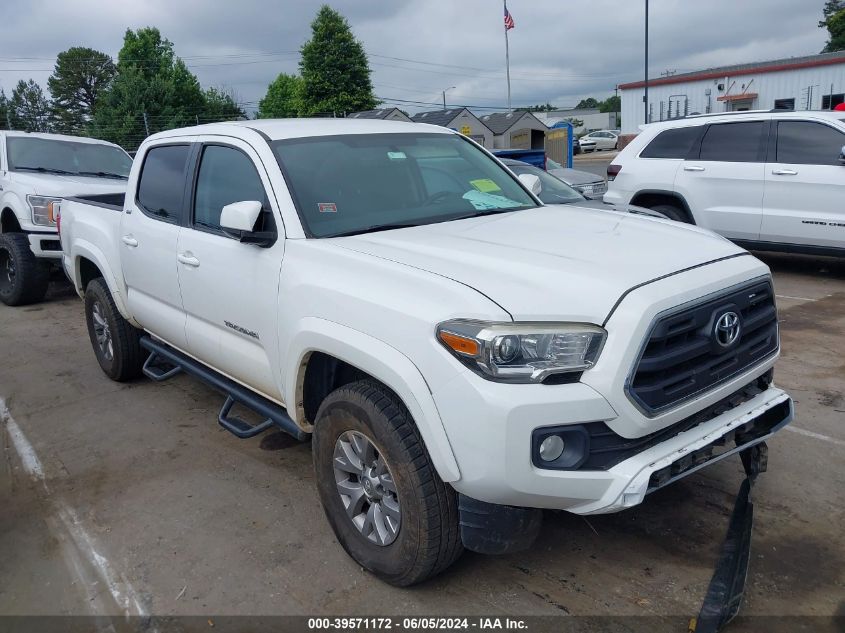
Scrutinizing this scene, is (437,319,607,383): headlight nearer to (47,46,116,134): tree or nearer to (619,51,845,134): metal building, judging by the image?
(619,51,845,134): metal building

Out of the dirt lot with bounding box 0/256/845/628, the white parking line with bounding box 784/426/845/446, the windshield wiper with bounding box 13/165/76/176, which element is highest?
the windshield wiper with bounding box 13/165/76/176

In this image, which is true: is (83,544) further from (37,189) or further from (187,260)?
(37,189)

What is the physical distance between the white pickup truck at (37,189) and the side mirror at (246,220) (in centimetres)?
608

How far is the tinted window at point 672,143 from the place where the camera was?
892 cm

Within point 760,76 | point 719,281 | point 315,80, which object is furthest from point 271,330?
point 315,80

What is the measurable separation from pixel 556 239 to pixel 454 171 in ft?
3.84

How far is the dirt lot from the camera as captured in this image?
2928mm

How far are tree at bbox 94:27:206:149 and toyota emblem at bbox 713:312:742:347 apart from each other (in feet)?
139

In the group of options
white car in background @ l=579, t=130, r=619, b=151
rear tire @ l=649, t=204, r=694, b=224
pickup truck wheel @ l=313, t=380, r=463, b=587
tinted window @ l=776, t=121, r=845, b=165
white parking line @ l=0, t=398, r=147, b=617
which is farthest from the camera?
white car in background @ l=579, t=130, r=619, b=151

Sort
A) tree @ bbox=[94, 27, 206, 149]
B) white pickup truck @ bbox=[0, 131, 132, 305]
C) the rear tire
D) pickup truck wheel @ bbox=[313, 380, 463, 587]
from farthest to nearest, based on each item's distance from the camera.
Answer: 1. tree @ bbox=[94, 27, 206, 149]
2. the rear tire
3. white pickup truck @ bbox=[0, 131, 132, 305]
4. pickup truck wheel @ bbox=[313, 380, 463, 587]

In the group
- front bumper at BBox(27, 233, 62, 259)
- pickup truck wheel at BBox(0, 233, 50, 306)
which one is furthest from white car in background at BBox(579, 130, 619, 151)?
front bumper at BBox(27, 233, 62, 259)

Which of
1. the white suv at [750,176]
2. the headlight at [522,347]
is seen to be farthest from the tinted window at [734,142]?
the headlight at [522,347]

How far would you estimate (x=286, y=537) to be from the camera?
11.3 feet

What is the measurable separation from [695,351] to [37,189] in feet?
26.9
